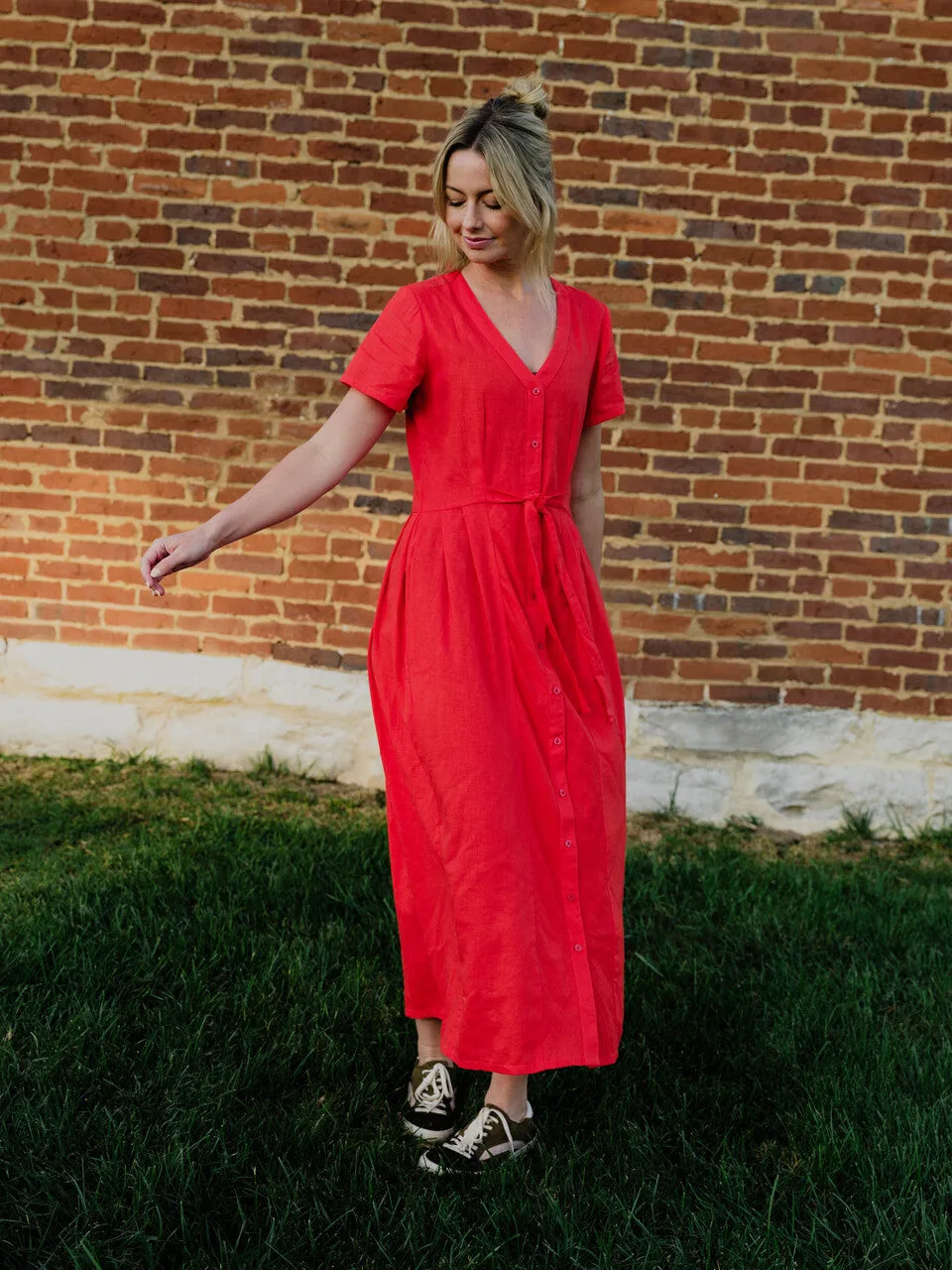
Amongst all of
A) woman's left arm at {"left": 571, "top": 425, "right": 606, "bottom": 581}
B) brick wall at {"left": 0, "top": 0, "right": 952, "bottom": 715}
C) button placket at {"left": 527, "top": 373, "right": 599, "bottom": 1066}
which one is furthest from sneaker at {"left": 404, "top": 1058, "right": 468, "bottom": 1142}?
brick wall at {"left": 0, "top": 0, "right": 952, "bottom": 715}

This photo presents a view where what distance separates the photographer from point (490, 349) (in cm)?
238

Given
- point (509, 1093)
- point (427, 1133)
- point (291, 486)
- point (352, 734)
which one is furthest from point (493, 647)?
point (352, 734)

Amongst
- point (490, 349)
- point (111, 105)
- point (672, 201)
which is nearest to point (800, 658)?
point (672, 201)

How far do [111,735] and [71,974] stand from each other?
1863mm

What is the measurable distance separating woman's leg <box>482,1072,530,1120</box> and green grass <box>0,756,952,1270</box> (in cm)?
11

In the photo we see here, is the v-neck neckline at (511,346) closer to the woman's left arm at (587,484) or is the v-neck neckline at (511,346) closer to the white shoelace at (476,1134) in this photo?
the woman's left arm at (587,484)

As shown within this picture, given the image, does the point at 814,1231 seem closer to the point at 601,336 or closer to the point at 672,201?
the point at 601,336

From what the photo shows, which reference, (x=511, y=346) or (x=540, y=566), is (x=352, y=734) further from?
(x=511, y=346)

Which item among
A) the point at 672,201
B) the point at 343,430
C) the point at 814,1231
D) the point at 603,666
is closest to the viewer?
the point at 814,1231

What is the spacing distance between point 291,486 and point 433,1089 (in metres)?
1.36

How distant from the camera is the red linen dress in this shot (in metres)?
2.36

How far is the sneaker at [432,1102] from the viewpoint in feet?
Answer: 8.39

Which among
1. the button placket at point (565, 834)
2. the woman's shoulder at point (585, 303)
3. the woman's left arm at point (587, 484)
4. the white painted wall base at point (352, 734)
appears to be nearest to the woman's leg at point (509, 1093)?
the button placket at point (565, 834)

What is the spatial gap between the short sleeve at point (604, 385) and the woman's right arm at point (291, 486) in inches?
19.9
